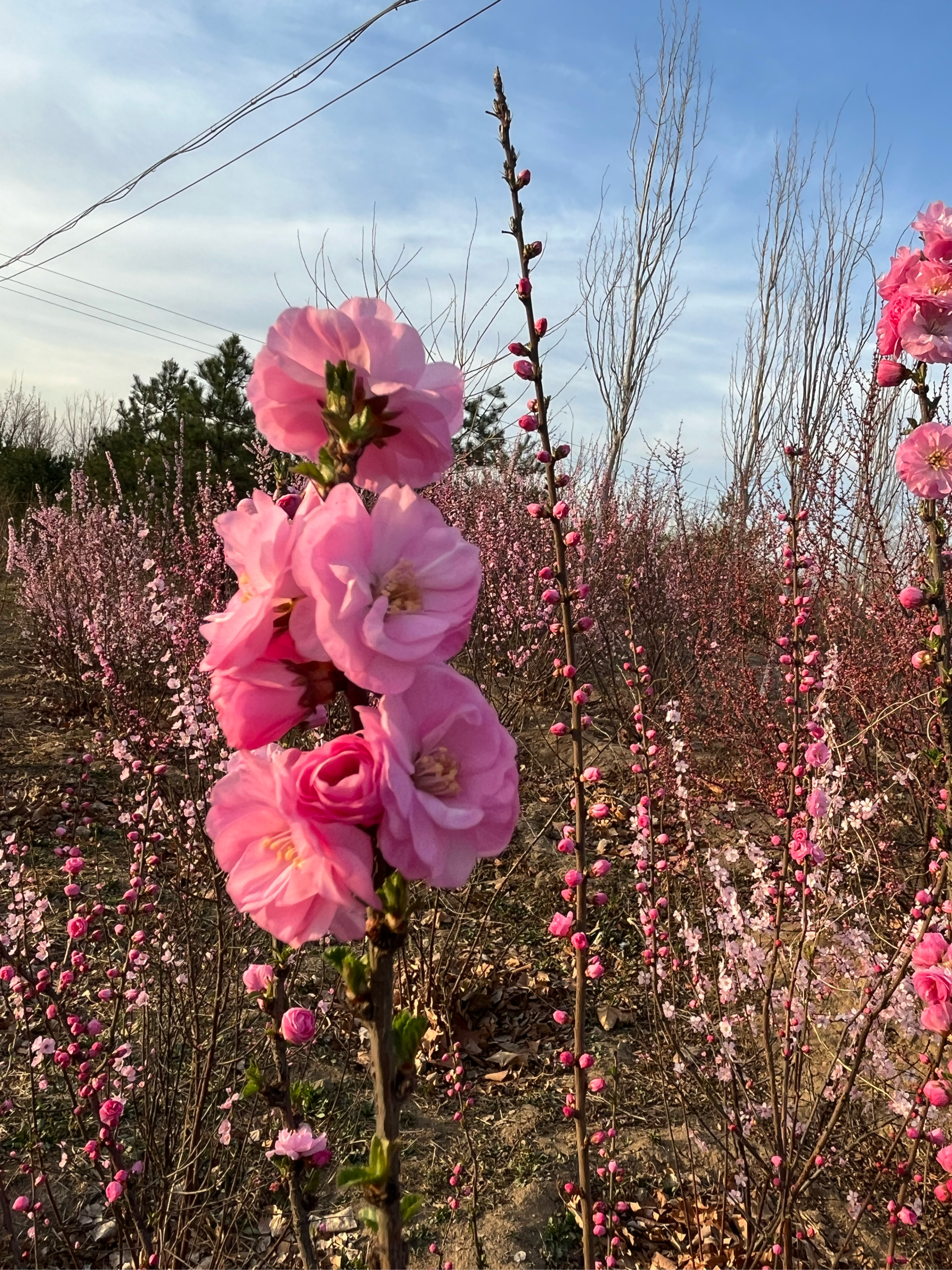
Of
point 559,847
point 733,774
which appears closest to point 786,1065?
point 559,847

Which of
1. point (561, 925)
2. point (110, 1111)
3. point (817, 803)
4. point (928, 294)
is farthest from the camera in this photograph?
point (817, 803)

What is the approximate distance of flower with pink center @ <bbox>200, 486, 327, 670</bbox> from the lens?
2.03 ft

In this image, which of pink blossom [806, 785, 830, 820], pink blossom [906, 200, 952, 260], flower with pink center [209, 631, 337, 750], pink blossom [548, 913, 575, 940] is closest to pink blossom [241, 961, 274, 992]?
pink blossom [548, 913, 575, 940]

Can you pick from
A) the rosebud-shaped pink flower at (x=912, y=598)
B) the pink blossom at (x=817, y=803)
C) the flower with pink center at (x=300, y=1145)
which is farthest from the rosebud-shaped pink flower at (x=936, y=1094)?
the flower with pink center at (x=300, y=1145)

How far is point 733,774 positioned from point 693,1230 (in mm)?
3144

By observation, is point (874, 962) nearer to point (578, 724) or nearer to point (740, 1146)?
point (740, 1146)

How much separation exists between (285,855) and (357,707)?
0.15m

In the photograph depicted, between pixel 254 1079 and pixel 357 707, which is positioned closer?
pixel 357 707

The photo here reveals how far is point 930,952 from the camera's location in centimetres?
156

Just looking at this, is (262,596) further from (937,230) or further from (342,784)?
(937,230)

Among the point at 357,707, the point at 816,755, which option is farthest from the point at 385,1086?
the point at 816,755

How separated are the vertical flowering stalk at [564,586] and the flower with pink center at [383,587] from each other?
2.56 feet

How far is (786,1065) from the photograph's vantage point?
1.98 metres

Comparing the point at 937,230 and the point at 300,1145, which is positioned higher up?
the point at 937,230
